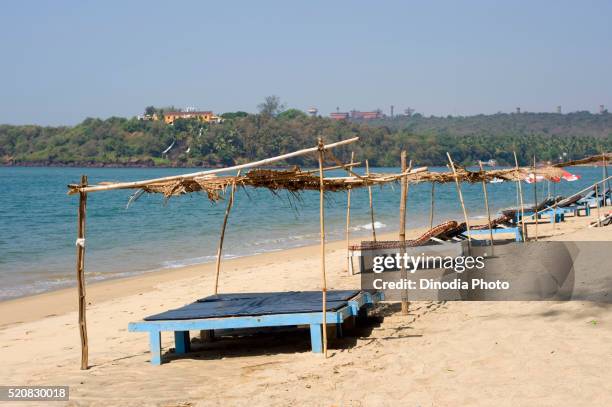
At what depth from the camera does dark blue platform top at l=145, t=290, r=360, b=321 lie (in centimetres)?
696

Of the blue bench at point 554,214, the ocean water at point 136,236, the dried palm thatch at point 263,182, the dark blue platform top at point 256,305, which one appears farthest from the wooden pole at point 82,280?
the blue bench at point 554,214

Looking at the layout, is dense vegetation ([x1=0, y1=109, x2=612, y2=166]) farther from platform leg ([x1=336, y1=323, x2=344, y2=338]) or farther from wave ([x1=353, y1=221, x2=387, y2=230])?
platform leg ([x1=336, y1=323, x2=344, y2=338])

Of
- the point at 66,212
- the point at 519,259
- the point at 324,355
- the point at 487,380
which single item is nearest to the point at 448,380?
the point at 487,380

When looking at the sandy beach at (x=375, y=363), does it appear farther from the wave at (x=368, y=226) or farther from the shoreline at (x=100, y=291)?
the wave at (x=368, y=226)

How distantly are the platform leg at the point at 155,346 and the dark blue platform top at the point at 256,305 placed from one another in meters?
0.15

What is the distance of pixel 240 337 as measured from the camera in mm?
8094

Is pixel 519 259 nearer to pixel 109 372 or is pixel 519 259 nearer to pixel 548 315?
pixel 548 315

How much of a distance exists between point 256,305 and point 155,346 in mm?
1073

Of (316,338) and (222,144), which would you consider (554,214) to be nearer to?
(316,338)

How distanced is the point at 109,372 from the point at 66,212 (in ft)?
113

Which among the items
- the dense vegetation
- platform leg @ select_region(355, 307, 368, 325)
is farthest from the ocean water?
the dense vegetation

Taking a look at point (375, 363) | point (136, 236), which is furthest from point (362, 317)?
point (136, 236)

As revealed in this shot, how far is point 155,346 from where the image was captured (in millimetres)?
6949

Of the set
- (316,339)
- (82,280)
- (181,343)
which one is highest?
(82,280)
